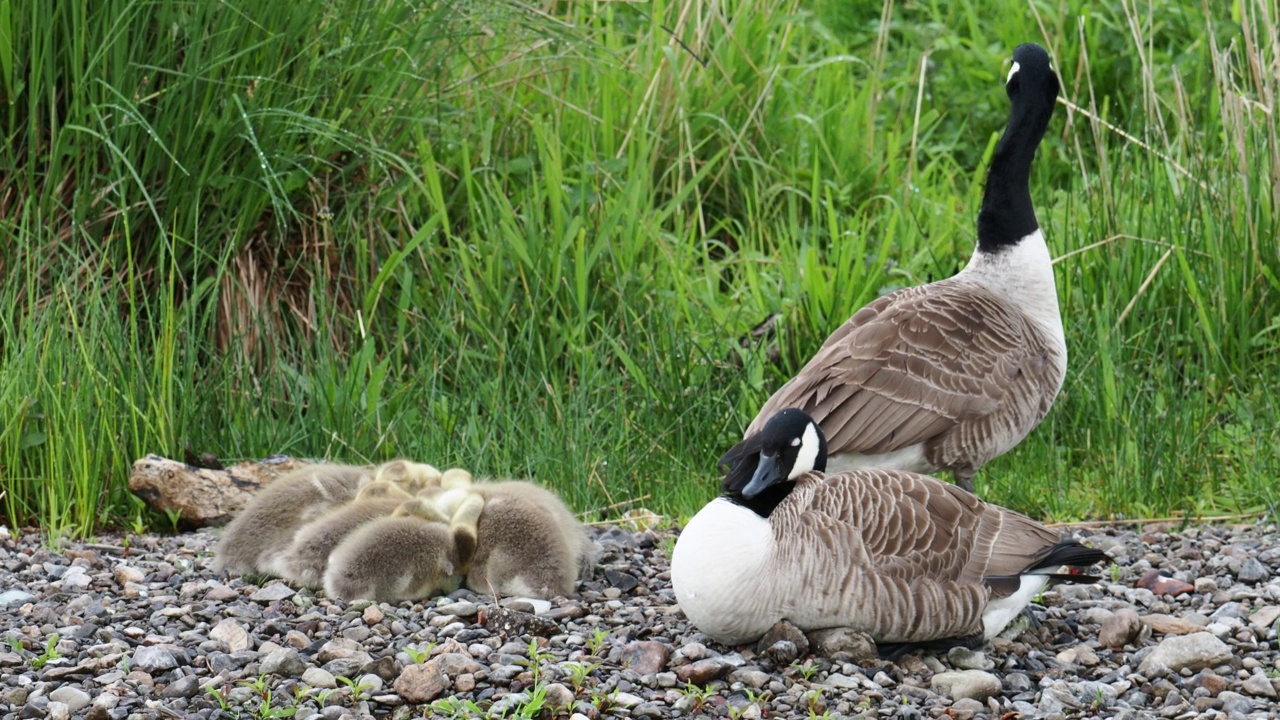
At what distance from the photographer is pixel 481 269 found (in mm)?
7734

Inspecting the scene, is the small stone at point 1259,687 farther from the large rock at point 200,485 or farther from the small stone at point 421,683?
the large rock at point 200,485

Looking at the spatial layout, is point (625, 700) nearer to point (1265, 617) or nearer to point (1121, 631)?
point (1121, 631)

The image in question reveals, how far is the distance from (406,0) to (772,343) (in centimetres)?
254

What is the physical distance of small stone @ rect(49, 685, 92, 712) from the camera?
13.0 ft

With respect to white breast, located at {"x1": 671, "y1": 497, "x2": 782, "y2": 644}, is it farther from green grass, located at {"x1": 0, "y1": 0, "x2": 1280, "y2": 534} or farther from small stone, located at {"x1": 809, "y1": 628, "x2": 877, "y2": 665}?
green grass, located at {"x1": 0, "y1": 0, "x2": 1280, "y2": 534}

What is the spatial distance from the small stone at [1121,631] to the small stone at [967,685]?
581 millimetres

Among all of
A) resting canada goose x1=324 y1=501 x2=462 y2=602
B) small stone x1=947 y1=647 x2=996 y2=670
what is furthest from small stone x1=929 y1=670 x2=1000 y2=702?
resting canada goose x1=324 y1=501 x2=462 y2=602

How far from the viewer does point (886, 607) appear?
14.4ft

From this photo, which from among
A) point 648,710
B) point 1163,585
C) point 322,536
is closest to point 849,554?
point 648,710

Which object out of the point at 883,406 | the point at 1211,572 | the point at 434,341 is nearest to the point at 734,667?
the point at 883,406

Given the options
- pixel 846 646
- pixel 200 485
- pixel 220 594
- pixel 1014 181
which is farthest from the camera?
pixel 1014 181

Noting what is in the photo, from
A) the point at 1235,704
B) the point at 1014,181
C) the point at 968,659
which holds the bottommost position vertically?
the point at 968,659

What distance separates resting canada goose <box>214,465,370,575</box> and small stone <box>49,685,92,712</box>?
111cm

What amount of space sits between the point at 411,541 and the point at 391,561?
10cm
